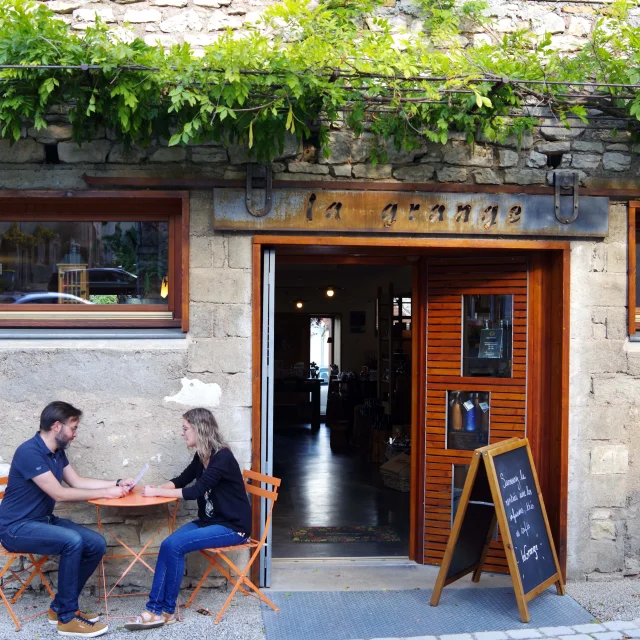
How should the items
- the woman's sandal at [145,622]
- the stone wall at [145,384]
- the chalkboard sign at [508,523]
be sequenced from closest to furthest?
the woman's sandal at [145,622] < the chalkboard sign at [508,523] < the stone wall at [145,384]

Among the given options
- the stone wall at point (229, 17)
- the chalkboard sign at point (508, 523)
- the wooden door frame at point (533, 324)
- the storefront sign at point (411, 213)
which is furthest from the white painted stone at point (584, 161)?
the chalkboard sign at point (508, 523)

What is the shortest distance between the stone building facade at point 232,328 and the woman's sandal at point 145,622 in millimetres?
635

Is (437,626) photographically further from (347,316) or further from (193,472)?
(347,316)

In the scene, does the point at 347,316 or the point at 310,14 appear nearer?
the point at 310,14

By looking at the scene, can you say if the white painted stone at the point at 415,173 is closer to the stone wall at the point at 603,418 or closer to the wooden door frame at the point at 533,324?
the wooden door frame at the point at 533,324

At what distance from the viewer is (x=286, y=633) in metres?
4.50

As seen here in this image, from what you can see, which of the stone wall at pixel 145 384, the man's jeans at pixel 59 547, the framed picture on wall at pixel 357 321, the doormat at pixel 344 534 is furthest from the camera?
the framed picture on wall at pixel 357 321

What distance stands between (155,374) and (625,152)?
369 cm

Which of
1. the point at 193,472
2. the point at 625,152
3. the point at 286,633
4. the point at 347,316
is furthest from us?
the point at 347,316

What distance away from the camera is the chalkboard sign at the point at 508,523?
466 centimetres

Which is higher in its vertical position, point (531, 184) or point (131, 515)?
point (531, 184)

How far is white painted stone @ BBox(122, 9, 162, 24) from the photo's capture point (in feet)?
17.0

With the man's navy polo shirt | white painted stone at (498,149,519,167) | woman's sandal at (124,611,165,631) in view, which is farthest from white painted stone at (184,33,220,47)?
woman's sandal at (124,611,165,631)

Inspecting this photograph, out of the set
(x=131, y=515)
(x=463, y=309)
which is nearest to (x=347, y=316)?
(x=463, y=309)
